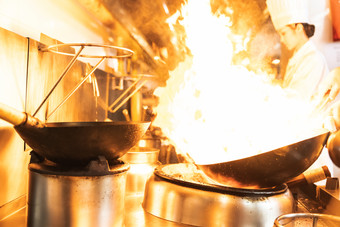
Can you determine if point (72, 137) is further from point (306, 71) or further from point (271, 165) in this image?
point (306, 71)

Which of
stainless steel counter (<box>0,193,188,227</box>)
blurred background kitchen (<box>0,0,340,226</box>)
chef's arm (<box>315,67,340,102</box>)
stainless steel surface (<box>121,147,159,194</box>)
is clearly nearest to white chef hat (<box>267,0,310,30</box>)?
blurred background kitchen (<box>0,0,340,226</box>)

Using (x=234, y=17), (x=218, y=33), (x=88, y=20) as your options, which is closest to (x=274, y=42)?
(x=234, y=17)

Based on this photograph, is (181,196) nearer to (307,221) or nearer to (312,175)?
(307,221)

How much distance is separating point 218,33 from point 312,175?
3.65ft

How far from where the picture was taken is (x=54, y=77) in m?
1.36

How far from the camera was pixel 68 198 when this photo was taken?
76cm

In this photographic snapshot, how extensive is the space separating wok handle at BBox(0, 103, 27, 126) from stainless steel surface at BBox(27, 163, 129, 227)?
0.17 meters

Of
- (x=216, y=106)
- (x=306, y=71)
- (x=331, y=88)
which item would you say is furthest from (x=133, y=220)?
(x=306, y=71)

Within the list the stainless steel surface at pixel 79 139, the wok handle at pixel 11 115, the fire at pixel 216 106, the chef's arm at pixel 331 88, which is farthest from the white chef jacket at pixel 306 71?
the wok handle at pixel 11 115

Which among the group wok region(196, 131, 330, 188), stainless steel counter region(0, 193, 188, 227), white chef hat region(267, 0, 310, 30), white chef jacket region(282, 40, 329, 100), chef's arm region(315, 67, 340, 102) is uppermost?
white chef hat region(267, 0, 310, 30)

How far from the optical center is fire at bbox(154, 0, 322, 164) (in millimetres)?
1427

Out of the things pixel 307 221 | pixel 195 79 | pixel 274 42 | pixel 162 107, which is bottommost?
pixel 307 221

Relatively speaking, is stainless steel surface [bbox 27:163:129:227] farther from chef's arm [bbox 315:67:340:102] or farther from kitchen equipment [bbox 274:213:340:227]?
chef's arm [bbox 315:67:340:102]

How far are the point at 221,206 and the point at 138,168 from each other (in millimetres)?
670
